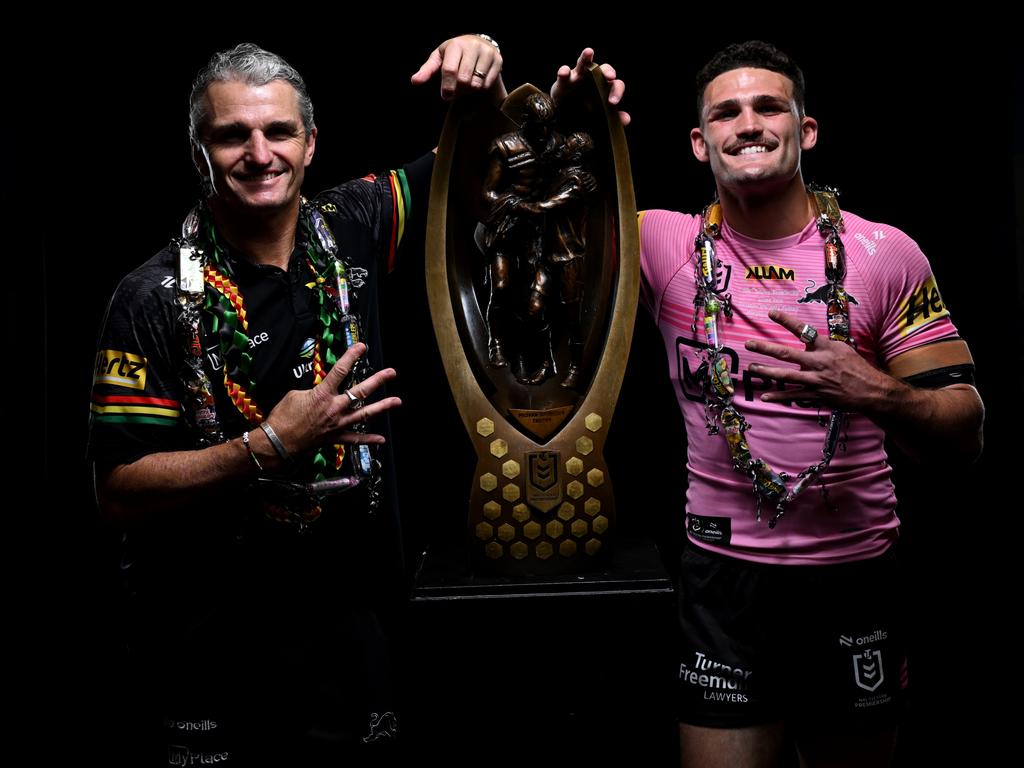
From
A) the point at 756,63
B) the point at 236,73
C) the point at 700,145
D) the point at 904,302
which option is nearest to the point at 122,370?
the point at 236,73

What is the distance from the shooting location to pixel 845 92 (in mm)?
2736

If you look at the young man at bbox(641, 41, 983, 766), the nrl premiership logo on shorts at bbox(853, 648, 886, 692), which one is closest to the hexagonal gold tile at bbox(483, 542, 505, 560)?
the young man at bbox(641, 41, 983, 766)

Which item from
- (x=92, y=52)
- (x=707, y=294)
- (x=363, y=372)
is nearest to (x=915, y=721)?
(x=707, y=294)

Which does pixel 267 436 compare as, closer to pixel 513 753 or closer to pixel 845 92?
pixel 513 753

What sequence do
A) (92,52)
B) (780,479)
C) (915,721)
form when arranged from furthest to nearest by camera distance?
(915,721), (92,52), (780,479)

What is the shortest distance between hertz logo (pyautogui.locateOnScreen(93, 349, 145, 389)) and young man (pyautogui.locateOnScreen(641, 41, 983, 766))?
40.3 inches

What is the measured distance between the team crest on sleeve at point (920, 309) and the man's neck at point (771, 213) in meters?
0.25

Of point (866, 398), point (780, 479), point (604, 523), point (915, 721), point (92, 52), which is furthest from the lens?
point (915, 721)

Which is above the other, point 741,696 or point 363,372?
point 363,372

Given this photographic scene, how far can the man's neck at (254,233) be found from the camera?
2.02 meters

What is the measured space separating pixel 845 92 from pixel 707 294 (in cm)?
101

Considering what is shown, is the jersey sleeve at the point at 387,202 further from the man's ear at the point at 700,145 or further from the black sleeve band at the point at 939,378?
the black sleeve band at the point at 939,378

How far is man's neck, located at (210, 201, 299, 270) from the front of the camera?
2.02 meters

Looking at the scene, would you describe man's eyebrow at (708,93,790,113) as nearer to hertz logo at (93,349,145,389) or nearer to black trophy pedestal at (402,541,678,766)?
black trophy pedestal at (402,541,678,766)
